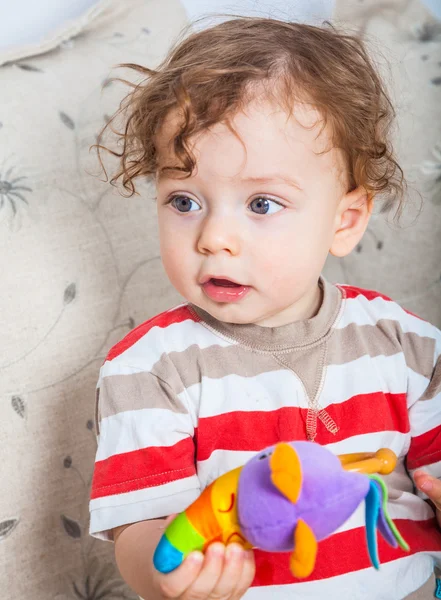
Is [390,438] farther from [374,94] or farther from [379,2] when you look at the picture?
[379,2]

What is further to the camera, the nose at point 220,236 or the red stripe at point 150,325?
the red stripe at point 150,325

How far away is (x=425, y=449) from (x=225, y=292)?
34 centimetres

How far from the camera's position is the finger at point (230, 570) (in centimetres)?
61

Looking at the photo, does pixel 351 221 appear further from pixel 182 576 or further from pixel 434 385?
pixel 182 576

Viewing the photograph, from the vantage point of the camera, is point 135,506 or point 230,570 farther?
point 135,506

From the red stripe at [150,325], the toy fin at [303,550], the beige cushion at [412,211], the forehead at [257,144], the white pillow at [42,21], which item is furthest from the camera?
the beige cushion at [412,211]

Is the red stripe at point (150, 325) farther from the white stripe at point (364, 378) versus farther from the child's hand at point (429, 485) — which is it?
the child's hand at point (429, 485)

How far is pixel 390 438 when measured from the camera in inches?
34.3

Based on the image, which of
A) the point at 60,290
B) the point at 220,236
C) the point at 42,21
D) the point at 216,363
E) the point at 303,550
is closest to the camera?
the point at 303,550

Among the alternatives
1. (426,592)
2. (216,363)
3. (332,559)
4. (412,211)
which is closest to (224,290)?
(216,363)

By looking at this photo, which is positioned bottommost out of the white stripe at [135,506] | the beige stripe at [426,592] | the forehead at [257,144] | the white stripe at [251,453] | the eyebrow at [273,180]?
the beige stripe at [426,592]

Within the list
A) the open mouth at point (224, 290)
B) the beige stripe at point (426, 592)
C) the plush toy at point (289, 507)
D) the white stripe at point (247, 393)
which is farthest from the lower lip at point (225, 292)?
the beige stripe at point (426, 592)

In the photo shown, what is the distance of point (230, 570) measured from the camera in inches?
23.9

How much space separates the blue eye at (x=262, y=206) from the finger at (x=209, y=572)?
0.34 metres
